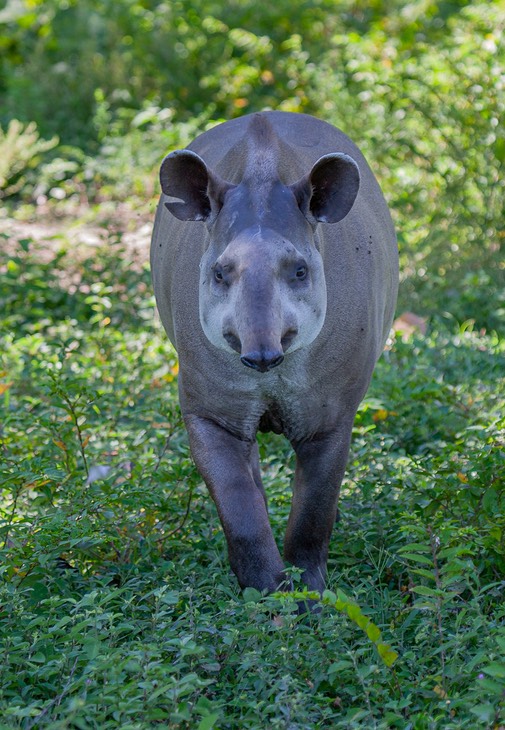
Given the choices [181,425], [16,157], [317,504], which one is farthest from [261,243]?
[16,157]

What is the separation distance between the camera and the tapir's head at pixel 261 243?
3553mm

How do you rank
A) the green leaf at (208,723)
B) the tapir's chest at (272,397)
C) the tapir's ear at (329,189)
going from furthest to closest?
the tapir's chest at (272,397) → the tapir's ear at (329,189) → the green leaf at (208,723)

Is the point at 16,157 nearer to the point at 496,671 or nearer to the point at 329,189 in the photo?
the point at 329,189

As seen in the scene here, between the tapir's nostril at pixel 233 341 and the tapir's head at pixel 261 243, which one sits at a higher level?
the tapir's head at pixel 261 243

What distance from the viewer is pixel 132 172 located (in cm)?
1013

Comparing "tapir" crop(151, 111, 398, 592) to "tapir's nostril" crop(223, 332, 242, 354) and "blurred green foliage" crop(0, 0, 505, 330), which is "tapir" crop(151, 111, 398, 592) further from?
"blurred green foliage" crop(0, 0, 505, 330)

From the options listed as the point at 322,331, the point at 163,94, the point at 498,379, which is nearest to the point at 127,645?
the point at 322,331

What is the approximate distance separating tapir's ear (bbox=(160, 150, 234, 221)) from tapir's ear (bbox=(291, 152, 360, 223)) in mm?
262

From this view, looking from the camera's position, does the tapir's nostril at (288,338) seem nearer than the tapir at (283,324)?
Yes

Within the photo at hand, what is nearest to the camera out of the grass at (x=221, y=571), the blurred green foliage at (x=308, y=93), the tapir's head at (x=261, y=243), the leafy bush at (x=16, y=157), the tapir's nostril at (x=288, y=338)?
the grass at (x=221, y=571)

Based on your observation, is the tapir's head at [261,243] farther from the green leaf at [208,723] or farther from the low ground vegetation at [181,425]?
the green leaf at [208,723]

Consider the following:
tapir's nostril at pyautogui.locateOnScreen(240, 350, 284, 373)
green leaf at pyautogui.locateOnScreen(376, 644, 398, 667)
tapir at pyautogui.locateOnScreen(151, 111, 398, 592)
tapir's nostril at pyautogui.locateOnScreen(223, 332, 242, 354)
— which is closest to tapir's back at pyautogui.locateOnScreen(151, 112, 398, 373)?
tapir at pyautogui.locateOnScreen(151, 111, 398, 592)

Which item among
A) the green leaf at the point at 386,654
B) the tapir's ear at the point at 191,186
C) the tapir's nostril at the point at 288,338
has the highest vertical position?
the tapir's ear at the point at 191,186

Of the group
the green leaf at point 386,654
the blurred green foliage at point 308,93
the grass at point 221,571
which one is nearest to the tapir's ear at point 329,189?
the grass at point 221,571
